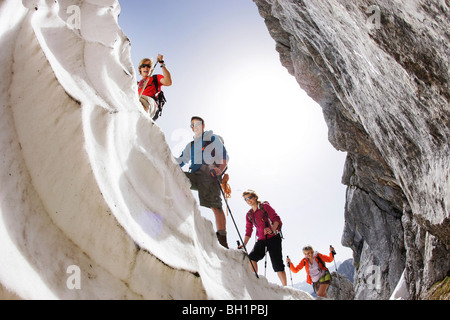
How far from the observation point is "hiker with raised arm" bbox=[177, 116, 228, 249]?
23.2 ft

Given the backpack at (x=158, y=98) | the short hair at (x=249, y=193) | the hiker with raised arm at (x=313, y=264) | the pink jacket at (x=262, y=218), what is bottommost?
the hiker with raised arm at (x=313, y=264)

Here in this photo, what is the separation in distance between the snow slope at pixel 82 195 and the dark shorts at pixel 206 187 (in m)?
1.30

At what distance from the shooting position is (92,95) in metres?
5.16

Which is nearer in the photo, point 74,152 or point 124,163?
point 74,152

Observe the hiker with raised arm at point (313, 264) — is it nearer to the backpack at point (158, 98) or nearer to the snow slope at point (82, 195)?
the snow slope at point (82, 195)

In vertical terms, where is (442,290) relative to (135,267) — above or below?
below

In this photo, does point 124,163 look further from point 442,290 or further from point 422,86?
point 442,290

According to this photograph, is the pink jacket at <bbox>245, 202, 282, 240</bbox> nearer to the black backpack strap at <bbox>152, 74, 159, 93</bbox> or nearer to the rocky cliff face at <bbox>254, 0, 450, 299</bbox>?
the rocky cliff face at <bbox>254, 0, 450, 299</bbox>

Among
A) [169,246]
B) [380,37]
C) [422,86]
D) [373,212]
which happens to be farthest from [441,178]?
[373,212]

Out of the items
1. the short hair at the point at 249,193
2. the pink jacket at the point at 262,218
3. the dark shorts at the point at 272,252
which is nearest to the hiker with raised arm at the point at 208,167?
the short hair at the point at 249,193

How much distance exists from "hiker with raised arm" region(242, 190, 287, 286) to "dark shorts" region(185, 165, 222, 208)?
1.34 m

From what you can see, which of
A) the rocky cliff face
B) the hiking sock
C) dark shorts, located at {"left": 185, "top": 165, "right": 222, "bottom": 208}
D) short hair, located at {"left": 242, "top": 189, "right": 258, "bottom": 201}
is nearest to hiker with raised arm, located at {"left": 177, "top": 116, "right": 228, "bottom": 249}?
dark shorts, located at {"left": 185, "top": 165, "right": 222, "bottom": 208}

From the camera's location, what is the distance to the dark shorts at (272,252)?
25.0 ft
